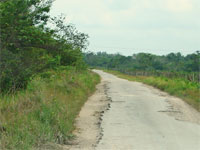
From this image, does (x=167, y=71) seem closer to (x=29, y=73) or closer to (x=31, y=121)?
(x=29, y=73)

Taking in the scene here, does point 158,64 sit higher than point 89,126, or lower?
higher

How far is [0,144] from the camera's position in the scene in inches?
258

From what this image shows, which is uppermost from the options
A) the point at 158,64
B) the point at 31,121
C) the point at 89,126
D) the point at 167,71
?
the point at 158,64

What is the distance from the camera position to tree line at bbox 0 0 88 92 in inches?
377

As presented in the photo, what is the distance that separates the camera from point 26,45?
1055cm

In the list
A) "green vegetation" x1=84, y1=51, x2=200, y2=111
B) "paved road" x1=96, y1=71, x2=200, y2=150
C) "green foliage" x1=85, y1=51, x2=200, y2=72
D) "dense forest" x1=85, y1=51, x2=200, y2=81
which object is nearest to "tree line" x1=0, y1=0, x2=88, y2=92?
"paved road" x1=96, y1=71, x2=200, y2=150

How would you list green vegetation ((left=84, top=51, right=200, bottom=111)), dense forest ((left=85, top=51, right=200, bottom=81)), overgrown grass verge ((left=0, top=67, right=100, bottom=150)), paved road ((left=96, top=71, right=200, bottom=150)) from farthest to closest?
dense forest ((left=85, top=51, right=200, bottom=81)), green vegetation ((left=84, top=51, right=200, bottom=111)), paved road ((left=96, top=71, right=200, bottom=150)), overgrown grass verge ((left=0, top=67, right=100, bottom=150))

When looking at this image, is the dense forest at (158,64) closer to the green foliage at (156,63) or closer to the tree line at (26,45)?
the green foliage at (156,63)

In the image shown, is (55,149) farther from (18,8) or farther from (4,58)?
(18,8)

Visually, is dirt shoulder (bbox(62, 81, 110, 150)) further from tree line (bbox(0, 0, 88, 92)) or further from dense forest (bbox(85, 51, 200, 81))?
dense forest (bbox(85, 51, 200, 81))

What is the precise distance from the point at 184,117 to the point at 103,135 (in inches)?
159

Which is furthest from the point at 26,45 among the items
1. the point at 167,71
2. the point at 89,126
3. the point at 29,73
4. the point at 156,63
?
the point at 156,63

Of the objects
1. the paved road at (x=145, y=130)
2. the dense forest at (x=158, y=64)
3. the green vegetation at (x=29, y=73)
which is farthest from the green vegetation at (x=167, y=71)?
the green vegetation at (x=29, y=73)

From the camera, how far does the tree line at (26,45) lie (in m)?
9.59
